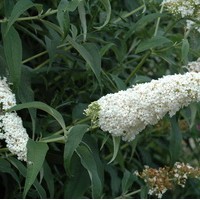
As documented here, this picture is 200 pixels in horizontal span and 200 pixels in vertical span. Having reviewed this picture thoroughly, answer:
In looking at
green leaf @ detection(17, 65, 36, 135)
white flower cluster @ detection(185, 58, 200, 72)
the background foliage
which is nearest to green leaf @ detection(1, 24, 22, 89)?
the background foliage

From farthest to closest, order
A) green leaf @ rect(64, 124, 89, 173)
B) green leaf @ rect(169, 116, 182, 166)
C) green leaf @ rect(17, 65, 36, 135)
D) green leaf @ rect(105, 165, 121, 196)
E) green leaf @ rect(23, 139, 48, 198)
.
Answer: green leaf @ rect(105, 165, 121, 196)
green leaf @ rect(169, 116, 182, 166)
green leaf @ rect(17, 65, 36, 135)
green leaf @ rect(64, 124, 89, 173)
green leaf @ rect(23, 139, 48, 198)

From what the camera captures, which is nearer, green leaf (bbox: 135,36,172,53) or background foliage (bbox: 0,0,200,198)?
background foliage (bbox: 0,0,200,198)

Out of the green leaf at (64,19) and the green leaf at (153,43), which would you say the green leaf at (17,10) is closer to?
the green leaf at (64,19)

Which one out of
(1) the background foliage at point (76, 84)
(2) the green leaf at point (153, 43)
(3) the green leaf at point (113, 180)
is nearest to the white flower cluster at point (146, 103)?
(1) the background foliage at point (76, 84)

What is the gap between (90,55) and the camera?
1776mm

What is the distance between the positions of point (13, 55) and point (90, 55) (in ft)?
0.82

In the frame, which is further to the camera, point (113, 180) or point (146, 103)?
point (113, 180)

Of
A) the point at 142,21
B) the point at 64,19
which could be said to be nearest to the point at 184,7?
the point at 142,21

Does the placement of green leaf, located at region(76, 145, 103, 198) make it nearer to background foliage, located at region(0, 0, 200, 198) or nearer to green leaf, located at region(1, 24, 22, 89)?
background foliage, located at region(0, 0, 200, 198)

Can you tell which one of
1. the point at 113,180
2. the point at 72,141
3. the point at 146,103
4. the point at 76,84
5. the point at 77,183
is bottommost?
the point at 113,180

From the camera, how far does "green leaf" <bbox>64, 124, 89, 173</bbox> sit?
154 centimetres

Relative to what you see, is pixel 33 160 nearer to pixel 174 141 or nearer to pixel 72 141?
pixel 72 141

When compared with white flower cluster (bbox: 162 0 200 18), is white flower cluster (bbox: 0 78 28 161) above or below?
below

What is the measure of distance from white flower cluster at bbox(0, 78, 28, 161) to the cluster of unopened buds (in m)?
0.53
